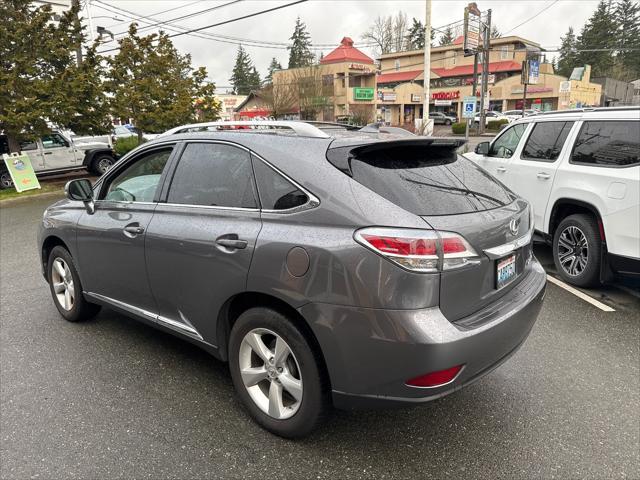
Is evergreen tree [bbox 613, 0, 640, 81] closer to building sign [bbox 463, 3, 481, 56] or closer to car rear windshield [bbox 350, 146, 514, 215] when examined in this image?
building sign [bbox 463, 3, 481, 56]

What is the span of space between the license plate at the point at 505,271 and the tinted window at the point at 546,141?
350 cm

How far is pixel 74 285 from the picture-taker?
4125 millimetres

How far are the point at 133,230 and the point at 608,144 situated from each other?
4563mm

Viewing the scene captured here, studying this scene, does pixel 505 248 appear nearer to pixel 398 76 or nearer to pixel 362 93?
pixel 362 93

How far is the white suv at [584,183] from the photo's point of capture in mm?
4480

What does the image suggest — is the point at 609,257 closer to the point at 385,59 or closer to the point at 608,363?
the point at 608,363

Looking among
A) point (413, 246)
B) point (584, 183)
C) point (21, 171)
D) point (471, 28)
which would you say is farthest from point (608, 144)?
point (471, 28)

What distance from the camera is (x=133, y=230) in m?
3.28

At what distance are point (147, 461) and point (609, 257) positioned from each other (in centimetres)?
443

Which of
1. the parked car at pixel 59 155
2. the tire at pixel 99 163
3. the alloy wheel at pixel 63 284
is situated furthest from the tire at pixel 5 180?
the alloy wheel at pixel 63 284

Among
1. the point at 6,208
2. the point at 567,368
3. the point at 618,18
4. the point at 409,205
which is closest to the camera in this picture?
the point at 409,205

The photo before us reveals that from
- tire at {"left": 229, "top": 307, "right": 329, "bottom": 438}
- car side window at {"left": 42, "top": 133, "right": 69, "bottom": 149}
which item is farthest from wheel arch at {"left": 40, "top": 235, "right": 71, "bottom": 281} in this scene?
car side window at {"left": 42, "top": 133, "right": 69, "bottom": 149}

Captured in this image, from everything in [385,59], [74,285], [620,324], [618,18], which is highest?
[618,18]

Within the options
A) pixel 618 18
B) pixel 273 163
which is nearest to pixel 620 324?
pixel 273 163
